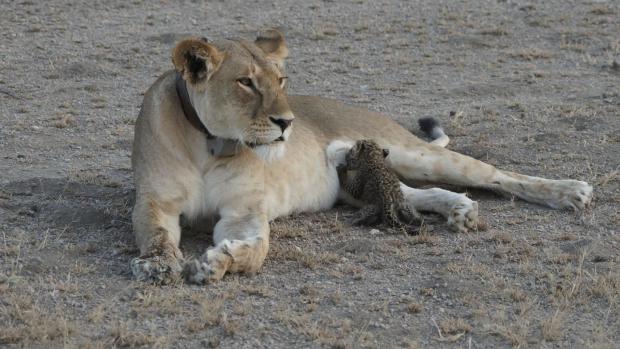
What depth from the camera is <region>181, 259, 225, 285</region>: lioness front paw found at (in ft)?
13.6

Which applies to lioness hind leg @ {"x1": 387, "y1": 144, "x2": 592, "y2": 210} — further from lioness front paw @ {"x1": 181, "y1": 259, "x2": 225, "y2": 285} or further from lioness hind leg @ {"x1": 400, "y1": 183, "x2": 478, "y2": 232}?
lioness front paw @ {"x1": 181, "y1": 259, "x2": 225, "y2": 285}

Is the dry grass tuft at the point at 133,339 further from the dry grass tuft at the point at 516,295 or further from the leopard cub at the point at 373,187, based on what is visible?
the leopard cub at the point at 373,187

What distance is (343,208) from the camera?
5633 millimetres

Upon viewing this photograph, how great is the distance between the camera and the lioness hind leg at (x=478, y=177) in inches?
213

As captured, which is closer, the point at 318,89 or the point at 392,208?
the point at 392,208

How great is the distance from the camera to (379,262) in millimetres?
4594

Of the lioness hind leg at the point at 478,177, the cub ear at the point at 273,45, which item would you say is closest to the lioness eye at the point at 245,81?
the cub ear at the point at 273,45

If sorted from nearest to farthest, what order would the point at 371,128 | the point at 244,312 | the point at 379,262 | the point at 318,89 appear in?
1. the point at 244,312
2. the point at 379,262
3. the point at 371,128
4. the point at 318,89

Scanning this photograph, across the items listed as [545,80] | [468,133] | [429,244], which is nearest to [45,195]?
[429,244]

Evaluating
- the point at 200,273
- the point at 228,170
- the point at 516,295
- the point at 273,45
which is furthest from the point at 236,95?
the point at 516,295

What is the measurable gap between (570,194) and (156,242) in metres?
2.24

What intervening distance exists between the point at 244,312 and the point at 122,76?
5067 mm

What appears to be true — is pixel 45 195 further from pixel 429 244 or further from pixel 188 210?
pixel 429 244

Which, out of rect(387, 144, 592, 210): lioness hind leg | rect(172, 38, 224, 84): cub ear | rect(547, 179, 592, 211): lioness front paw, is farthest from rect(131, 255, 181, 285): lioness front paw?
rect(547, 179, 592, 211): lioness front paw
